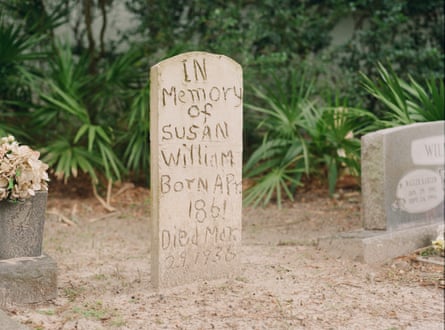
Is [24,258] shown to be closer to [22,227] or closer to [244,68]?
[22,227]

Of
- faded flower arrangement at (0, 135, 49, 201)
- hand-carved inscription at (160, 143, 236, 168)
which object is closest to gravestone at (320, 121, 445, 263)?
hand-carved inscription at (160, 143, 236, 168)

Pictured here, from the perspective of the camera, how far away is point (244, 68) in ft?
28.6

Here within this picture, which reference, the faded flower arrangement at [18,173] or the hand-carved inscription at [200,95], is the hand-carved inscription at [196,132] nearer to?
the hand-carved inscription at [200,95]

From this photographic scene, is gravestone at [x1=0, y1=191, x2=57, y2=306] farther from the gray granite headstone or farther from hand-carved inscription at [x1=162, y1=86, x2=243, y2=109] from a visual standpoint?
the gray granite headstone

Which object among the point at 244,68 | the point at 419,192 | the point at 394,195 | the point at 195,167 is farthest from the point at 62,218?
the point at 419,192

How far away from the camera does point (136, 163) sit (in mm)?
8148

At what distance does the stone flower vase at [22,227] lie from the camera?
4.21 m

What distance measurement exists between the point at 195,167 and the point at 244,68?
4.35 metres

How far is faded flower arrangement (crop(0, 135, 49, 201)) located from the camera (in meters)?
4.15

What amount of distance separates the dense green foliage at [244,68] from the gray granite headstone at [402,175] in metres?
0.83

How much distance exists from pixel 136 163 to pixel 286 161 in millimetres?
1698

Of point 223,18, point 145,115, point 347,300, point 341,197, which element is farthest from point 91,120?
point 347,300

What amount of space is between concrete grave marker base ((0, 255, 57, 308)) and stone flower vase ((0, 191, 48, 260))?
0.18ft

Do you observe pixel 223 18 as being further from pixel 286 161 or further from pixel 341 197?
pixel 341 197
